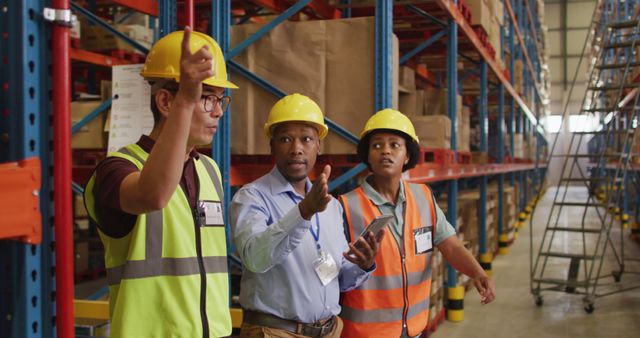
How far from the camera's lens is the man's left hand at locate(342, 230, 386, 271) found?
2.60 metres

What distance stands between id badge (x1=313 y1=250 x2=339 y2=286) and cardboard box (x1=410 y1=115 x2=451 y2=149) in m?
3.47

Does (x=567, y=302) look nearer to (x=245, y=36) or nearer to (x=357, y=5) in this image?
(x=357, y=5)

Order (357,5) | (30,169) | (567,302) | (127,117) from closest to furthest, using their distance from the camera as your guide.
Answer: (30,169), (127,117), (357,5), (567,302)

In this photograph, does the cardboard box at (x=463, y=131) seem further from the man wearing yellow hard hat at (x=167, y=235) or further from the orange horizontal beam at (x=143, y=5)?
the man wearing yellow hard hat at (x=167, y=235)

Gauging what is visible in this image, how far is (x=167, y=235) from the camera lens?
1838 millimetres

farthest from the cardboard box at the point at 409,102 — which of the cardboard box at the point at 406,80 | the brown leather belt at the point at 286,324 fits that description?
the brown leather belt at the point at 286,324

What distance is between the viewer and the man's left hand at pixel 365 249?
2.60 m

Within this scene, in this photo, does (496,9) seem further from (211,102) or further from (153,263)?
(153,263)

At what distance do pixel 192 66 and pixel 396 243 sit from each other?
2.06 metres

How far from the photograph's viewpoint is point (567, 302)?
791 centimetres

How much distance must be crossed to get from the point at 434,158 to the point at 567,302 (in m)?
3.31

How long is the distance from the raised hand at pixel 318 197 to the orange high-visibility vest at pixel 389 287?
1.14 meters

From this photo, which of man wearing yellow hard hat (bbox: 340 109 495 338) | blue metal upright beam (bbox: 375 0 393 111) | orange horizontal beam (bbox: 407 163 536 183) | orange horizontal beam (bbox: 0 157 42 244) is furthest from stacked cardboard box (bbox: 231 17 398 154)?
orange horizontal beam (bbox: 0 157 42 244)

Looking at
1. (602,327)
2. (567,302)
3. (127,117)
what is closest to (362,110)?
(127,117)
